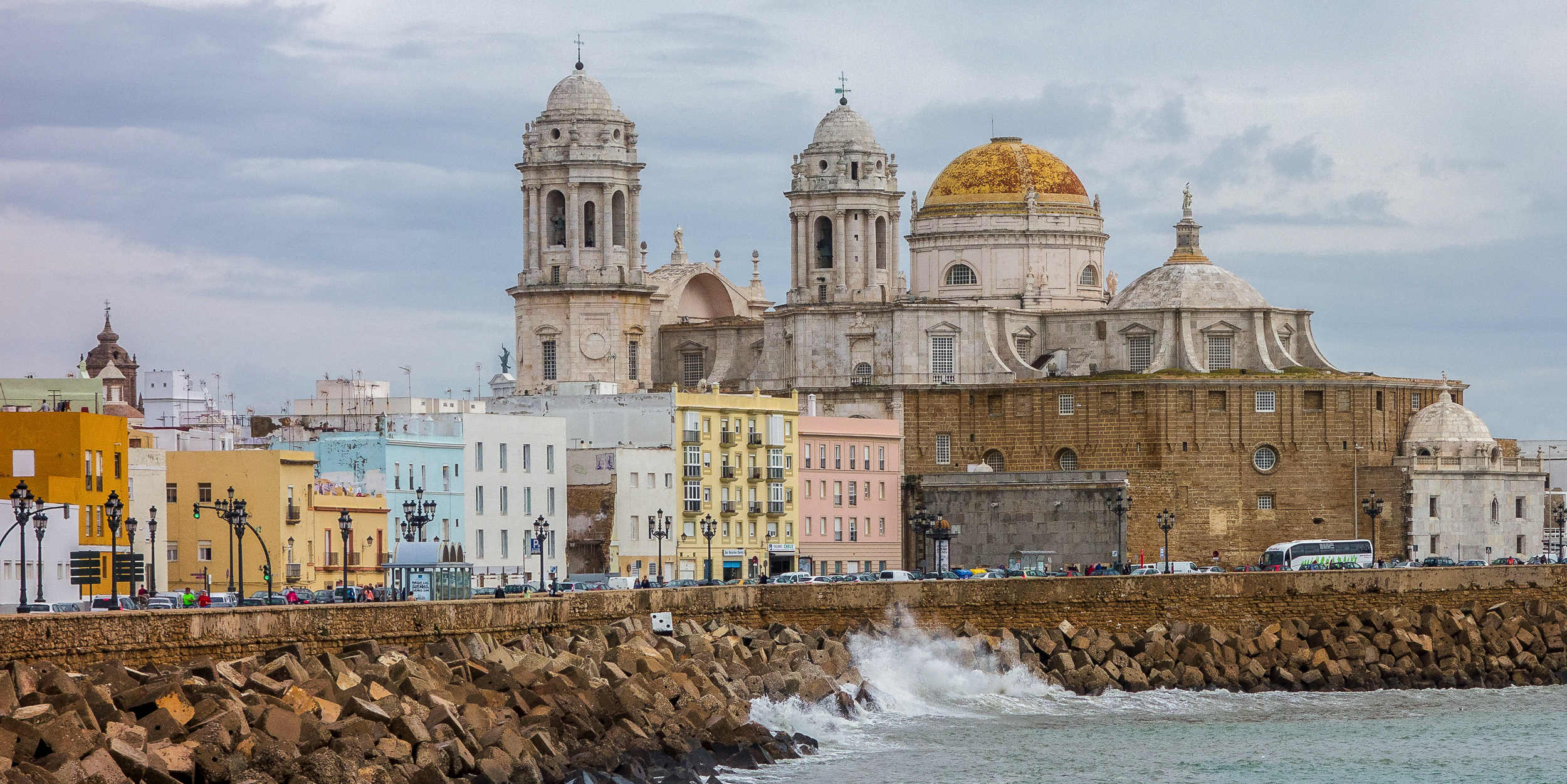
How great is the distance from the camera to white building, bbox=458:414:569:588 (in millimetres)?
67938

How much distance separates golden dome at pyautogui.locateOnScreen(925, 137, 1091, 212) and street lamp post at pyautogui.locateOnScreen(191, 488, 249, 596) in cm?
4185

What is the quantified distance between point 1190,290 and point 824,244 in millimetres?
11976

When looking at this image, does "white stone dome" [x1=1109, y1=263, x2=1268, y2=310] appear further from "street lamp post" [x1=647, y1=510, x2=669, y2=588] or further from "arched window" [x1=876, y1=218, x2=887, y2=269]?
"street lamp post" [x1=647, y1=510, x2=669, y2=588]

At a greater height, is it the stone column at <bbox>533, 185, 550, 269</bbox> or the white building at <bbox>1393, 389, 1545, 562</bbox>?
the stone column at <bbox>533, 185, 550, 269</bbox>

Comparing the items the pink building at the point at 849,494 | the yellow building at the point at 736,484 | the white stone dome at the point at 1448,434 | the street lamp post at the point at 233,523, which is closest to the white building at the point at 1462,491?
the white stone dome at the point at 1448,434

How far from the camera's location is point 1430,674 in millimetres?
53531

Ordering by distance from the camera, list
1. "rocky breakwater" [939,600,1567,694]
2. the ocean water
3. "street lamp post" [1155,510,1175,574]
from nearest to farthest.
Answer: the ocean water → "rocky breakwater" [939,600,1567,694] → "street lamp post" [1155,510,1175,574]

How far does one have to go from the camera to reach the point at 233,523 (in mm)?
52094

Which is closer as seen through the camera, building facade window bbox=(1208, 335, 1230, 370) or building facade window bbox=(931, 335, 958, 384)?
building facade window bbox=(931, 335, 958, 384)

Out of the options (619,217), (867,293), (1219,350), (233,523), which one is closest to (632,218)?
(619,217)

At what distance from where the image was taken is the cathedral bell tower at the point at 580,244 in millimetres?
82188

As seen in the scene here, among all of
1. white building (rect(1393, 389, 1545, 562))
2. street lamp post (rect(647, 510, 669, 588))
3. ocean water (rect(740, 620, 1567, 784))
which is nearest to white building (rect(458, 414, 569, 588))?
street lamp post (rect(647, 510, 669, 588))

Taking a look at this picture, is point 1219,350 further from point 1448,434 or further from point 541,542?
point 541,542

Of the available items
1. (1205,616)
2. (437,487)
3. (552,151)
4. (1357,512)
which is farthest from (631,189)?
(1205,616)
